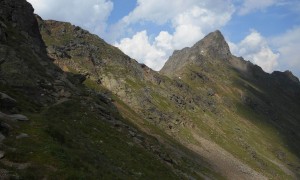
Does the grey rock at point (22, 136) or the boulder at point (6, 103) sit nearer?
the grey rock at point (22, 136)

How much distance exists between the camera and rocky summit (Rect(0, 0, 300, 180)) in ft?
106

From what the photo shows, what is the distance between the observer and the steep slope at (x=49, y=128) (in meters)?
28.6

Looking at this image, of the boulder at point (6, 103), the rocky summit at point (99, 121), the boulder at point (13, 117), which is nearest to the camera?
the rocky summit at point (99, 121)

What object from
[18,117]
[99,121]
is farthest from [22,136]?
[99,121]

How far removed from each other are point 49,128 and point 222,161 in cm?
8866

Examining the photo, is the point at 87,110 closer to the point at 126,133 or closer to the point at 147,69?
the point at 126,133

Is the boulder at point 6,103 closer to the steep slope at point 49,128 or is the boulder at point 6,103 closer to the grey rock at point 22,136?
the steep slope at point 49,128

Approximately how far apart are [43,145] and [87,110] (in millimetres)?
31992

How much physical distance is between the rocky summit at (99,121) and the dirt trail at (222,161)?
0.60 metres

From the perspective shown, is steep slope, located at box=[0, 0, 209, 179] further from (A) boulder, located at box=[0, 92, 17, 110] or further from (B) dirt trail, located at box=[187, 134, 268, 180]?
(B) dirt trail, located at box=[187, 134, 268, 180]

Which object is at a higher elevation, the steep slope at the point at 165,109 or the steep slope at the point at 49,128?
the steep slope at the point at 165,109

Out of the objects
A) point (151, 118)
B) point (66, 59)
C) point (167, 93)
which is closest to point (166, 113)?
point (151, 118)

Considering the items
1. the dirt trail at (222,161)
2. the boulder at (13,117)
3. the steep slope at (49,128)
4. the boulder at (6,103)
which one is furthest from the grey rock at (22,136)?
the dirt trail at (222,161)

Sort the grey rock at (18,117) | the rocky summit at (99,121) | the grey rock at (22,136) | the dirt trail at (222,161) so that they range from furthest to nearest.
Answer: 1. the dirt trail at (222,161)
2. the grey rock at (18,117)
3. the rocky summit at (99,121)
4. the grey rock at (22,136)
